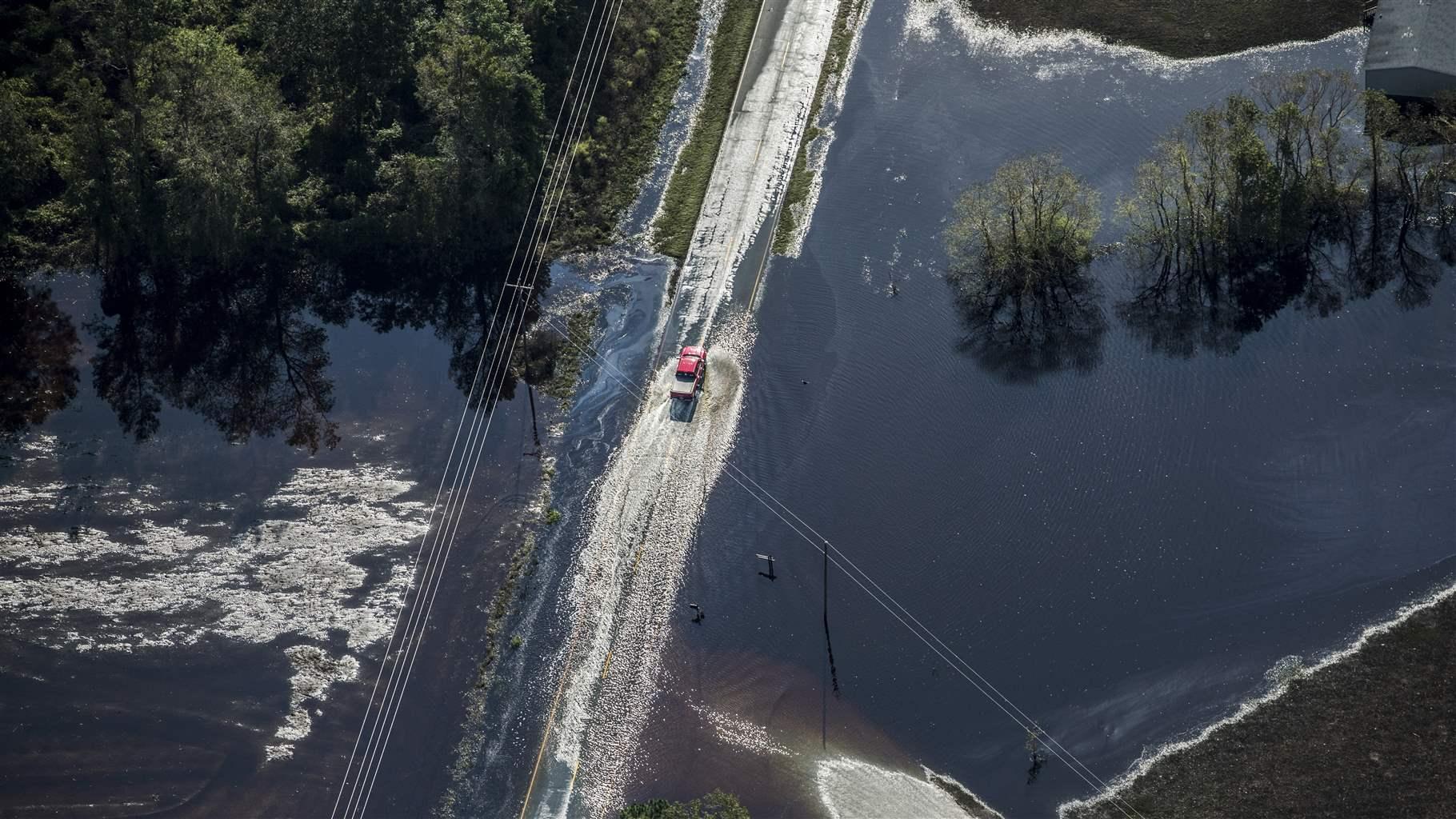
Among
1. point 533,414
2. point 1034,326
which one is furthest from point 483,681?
point 1034,326

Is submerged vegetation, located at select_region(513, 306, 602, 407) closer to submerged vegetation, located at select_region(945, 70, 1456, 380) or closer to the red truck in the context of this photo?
the red truck

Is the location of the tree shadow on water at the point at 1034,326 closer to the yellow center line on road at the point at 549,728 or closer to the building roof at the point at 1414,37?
the building roof at the point at 1414,37

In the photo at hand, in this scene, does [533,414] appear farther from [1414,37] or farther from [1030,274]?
[1414,37]

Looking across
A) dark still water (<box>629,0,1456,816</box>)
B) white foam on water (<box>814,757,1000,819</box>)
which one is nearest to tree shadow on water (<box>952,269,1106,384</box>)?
dark still water (<box>629,0,1456,816</box>)

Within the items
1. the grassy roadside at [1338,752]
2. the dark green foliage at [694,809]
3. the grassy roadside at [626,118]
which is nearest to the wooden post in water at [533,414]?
the grassy roadside at [626,118]

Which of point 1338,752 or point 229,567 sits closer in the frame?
point 1338,752

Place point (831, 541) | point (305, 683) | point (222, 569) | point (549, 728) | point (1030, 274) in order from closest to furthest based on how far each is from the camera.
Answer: point (549, 728) → point (305, 683) → point (831, 541) → point (222, 569) → point (1030, 274)

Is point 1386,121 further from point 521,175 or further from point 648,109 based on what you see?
point 521,175

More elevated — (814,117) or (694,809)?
(814,117)
